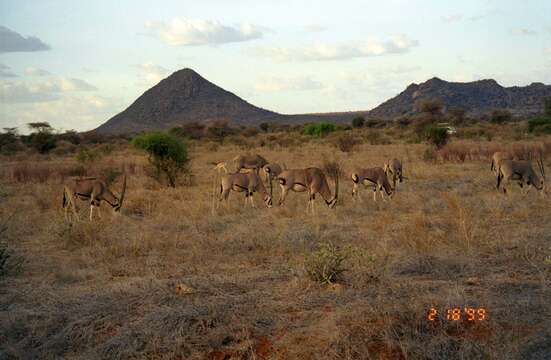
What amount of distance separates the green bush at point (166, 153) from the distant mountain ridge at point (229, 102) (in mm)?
76652

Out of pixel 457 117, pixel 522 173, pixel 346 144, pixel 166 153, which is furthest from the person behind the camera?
pixel 457 117

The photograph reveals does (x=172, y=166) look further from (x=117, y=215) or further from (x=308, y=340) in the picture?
(x=308, y=340)

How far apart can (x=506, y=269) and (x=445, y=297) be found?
7.07 ft

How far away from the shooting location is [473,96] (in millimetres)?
103000

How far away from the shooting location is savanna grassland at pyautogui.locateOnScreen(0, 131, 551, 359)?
18.7 ft

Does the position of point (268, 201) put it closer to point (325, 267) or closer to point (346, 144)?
point (325, 267)

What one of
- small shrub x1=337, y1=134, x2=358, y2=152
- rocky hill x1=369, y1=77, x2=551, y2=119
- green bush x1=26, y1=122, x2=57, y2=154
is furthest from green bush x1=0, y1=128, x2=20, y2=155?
rocky hill x1=369, y1=77, x2=551, y2=119

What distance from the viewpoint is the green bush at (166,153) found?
20.8m

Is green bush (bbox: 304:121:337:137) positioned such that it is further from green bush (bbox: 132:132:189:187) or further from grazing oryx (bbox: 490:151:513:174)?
grazing oryx (bbox: 490:151:513:174)

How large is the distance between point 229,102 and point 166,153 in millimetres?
88948
